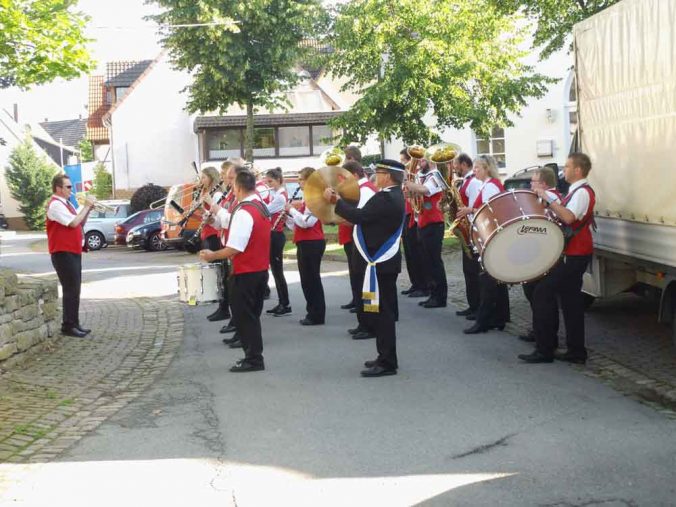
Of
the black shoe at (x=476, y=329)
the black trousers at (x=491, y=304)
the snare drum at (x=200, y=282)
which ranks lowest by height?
the black shoe at (x=476, y=329)

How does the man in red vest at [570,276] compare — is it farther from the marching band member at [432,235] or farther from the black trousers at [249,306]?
the marching band member at [432,235]

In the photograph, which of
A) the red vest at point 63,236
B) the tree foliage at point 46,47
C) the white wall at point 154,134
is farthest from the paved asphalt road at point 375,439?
the white wall at point 154,134

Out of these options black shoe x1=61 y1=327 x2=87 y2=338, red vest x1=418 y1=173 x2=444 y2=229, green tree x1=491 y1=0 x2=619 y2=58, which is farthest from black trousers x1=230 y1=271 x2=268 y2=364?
green tree x1=491 y1=0 x2=619 y2=58

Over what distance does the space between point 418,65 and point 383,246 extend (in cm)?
1577

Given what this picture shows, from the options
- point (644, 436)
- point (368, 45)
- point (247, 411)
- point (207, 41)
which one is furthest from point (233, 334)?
point (207, 41)

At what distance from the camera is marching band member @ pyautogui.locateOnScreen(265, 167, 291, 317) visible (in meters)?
13.0

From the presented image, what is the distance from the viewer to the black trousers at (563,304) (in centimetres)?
935

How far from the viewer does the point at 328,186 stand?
9258 mm

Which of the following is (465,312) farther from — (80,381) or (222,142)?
(222,142)

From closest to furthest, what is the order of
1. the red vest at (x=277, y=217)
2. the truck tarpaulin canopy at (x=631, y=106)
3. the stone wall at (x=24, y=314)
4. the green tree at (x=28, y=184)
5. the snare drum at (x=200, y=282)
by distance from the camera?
the truck tarpaulin canopy at (x=631, y=106) → the stone wall at (x=24, y=314) → the snare drum at (x=200, y=282) → the red vest at (x=277, y=217) → the green tree at (x=28, y=184)

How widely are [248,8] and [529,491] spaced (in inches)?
1199

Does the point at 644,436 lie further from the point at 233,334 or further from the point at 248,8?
the point at 248,8

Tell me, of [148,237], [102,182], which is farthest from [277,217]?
[102,182]

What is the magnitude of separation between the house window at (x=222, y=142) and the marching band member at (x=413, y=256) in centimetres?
3677
